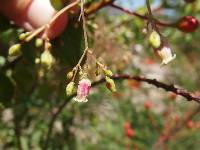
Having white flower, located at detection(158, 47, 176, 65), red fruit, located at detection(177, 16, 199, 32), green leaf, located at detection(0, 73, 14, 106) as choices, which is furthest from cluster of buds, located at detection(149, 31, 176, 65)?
green leaf, located at detection(0, 73, 14, 106)

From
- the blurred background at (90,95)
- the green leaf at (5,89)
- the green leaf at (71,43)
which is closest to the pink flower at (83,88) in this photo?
the blurred background at (90,95)

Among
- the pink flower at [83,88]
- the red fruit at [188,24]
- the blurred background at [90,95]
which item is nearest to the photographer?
the pink flower at [83,88]

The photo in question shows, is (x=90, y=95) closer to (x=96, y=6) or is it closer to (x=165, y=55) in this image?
(x=96, y=6)

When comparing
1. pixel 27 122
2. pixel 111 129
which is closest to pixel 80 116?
pixel 27 122

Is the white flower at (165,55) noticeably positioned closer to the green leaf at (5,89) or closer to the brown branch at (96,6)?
the brown branch at (96,6)

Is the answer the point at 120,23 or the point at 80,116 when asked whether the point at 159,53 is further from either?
the point at 80,116
